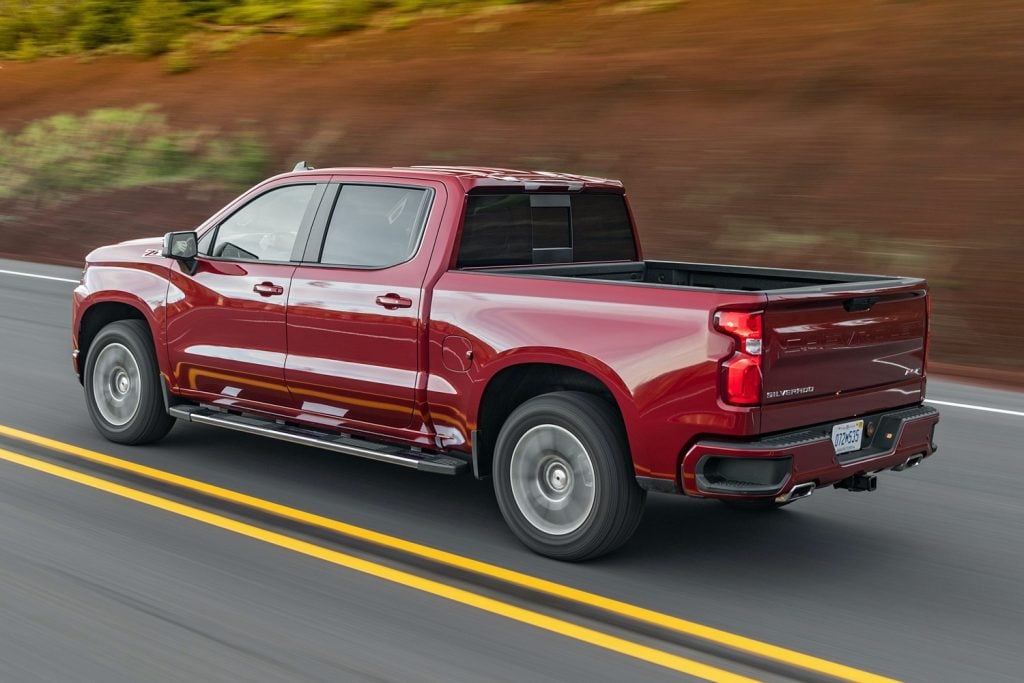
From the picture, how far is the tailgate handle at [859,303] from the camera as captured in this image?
562 cm

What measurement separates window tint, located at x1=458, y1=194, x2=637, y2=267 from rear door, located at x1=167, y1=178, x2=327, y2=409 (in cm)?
98

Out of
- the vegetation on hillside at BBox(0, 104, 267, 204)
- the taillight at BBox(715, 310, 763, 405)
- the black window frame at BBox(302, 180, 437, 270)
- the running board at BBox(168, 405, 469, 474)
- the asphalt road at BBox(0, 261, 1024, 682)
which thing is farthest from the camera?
the vegetation on hillside at BBox(0, 104, 267, 204)

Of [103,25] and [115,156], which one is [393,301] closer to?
[115,156]

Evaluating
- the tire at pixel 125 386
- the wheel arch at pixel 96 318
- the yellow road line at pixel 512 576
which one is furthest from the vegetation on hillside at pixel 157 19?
the yellow road line at pixel 512 576

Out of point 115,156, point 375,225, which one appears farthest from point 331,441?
point 115,156

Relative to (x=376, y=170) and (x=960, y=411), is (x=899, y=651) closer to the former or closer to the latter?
(x=376, y=170)

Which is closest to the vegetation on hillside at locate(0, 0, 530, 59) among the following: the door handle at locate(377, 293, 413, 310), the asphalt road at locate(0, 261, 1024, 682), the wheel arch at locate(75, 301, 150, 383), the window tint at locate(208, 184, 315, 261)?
the wheel arch at locate(75, 301, 150, 383)

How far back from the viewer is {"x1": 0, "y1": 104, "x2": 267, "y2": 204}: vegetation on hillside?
74.3ft

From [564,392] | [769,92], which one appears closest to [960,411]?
[564,392]

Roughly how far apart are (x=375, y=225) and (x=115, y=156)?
62.3 feet

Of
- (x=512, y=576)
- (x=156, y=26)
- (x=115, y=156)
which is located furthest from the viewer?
(x=156, y=26)

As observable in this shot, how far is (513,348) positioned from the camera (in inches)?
232

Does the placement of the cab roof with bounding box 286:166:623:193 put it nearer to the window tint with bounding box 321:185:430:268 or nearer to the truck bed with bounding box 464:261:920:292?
the window tint with bounding box 321:185:430:268

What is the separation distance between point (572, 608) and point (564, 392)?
106 cm
